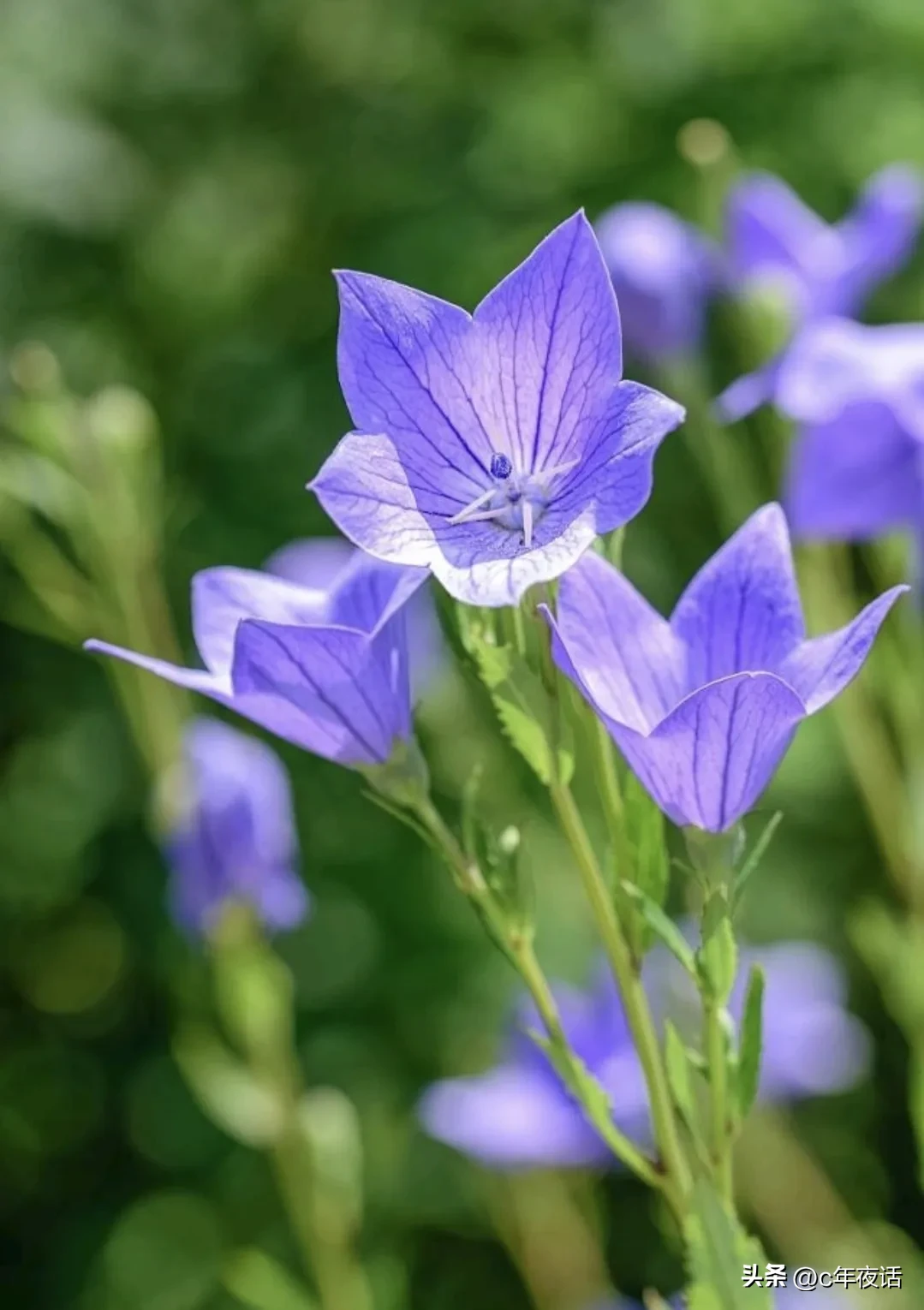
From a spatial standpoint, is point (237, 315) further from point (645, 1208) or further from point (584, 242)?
point (584, 242)

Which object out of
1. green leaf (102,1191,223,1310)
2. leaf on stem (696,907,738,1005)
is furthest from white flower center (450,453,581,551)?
green leaf (102,1191,223,1310)

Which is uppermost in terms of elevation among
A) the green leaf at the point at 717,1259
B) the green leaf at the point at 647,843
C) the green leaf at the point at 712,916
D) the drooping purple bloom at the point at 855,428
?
the drooping purple bloom at the point at 855,428

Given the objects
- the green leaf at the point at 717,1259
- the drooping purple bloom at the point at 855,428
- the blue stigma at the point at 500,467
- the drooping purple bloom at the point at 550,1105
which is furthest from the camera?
the drooping purple bloom at the point at 550,1105

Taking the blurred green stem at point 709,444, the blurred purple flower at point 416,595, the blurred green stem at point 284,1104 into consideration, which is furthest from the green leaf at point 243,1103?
the blurred green stem at point 709,444

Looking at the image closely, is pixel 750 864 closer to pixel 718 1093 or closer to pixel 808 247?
pixel 718 1093

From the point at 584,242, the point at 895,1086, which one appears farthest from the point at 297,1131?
the point at 584,242

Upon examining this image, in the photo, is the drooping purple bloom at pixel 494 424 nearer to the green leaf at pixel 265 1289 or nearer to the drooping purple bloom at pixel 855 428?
the drooping purple bloom at pixel 855 428

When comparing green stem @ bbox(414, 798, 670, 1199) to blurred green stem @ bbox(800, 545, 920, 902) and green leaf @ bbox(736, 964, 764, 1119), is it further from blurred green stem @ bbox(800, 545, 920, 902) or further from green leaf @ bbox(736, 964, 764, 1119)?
blurred green stem @ bbox(800, 545, 920, 902)

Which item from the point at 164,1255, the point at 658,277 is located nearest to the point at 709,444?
the point at 658,277
